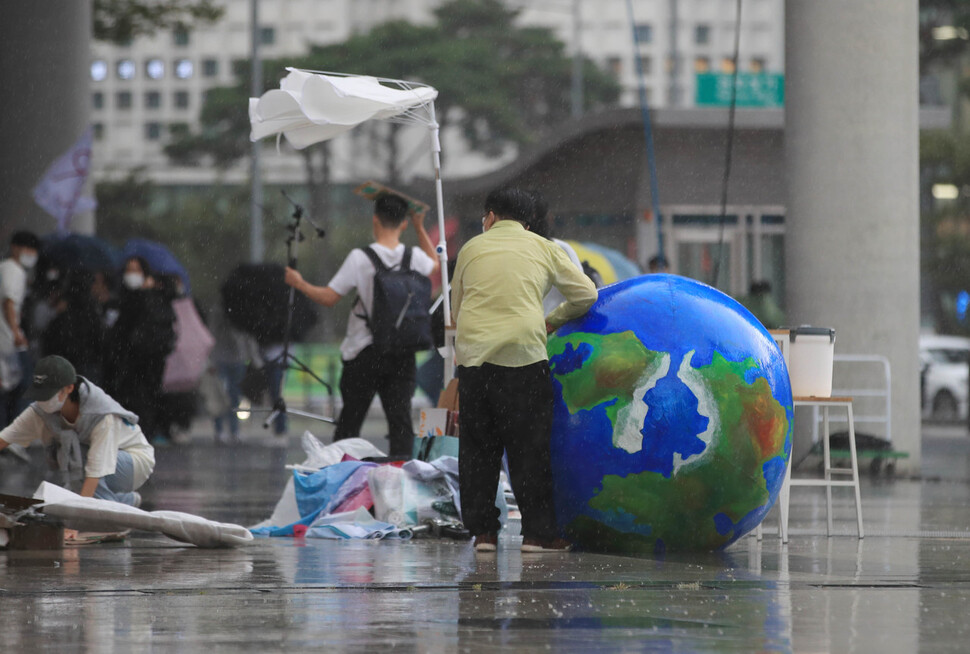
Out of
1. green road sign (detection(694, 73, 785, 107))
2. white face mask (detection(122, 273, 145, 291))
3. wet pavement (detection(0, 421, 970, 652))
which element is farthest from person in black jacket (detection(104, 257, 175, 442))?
green road sign (detection(694, 73, 785, 107))

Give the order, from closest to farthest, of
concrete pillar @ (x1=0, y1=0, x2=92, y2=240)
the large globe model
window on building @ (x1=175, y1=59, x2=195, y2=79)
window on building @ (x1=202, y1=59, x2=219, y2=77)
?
the large globe model
concrete pillar @ (x1=0, y1=0, x2=92, y2=240)
window on building @ (x1=175, y1=59, x2=195, y2=79)
window on building @ (x1=202, y1=59, x2=219, y2=77)

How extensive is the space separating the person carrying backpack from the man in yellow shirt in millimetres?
2544

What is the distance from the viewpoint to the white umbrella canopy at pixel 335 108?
34.2 feet

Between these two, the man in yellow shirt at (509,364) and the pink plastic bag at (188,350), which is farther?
the pink plastic bag at (188,350)

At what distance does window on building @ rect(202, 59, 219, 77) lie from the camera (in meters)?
86.6

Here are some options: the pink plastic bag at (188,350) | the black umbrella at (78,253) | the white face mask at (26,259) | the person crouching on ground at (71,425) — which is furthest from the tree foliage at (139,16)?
the person crouching on ground at (71,425)

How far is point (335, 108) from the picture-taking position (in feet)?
34.4

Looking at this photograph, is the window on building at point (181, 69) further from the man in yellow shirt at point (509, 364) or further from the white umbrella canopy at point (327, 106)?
the man in yellow shirt at point (509, 364)

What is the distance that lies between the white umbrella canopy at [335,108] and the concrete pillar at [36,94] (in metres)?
12.9

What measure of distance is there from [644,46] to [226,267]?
41622 millimetres

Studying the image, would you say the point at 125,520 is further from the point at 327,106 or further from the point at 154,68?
the point at 154,68

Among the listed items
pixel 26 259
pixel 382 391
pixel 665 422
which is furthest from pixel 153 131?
pixel 665 422

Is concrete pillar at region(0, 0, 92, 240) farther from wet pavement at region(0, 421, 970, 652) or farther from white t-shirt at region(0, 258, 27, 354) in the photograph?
wet pavement at region(0, 421, 970, 652)

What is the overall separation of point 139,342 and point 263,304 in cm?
516
